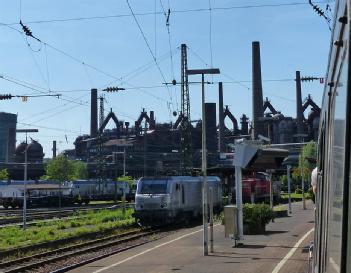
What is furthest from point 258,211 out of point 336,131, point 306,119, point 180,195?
point 306,119

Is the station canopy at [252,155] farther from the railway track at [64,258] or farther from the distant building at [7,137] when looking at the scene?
the distant building at [7,137]

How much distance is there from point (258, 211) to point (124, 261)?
6675 millimetres

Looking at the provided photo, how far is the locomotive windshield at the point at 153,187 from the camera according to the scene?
3172 cm

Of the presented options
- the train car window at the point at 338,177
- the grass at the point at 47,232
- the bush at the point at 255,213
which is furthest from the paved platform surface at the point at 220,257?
the train car window at the point at 338,177

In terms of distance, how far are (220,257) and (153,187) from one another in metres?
16.4

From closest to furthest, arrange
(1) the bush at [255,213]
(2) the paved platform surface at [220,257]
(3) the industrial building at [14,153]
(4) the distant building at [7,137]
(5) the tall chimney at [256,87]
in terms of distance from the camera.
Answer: (2) the paved platform surface at [220,257] → (1) the bush at [255,213] → (5) the tall chimney at [256,87] → (4) the distant building at [7,137] → (3) the industrial building at [14,153]

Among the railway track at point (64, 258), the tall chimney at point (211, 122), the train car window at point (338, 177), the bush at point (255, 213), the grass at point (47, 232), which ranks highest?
the tall chimney at point (211, 122)

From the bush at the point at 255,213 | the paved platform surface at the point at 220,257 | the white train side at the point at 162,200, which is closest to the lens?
the paved platform surface at the point at 220,257

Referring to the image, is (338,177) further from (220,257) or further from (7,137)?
(7,137)

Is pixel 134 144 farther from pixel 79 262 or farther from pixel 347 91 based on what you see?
pixel 347 91

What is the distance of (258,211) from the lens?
21.2 m

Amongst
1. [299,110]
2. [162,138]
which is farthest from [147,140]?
[299,110]

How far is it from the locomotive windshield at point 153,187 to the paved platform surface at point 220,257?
992cm

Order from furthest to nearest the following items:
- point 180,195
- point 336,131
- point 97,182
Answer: point 97,182 < point 180,195 < point 336,131
